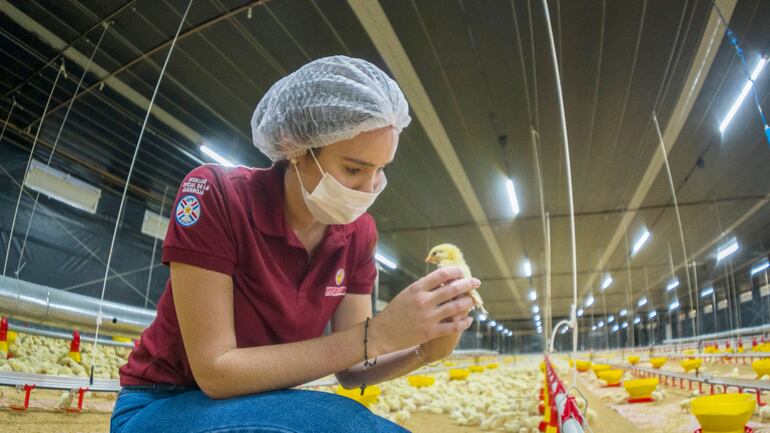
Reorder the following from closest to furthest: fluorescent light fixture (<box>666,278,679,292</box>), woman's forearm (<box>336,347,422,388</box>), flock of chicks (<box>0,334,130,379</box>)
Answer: woman's forearm (<box>336,347,422,388</box>), flock of chicks (<box>0,334,130,379</box>), fluorescent light fixture (<box>666,278,679,292</box>)

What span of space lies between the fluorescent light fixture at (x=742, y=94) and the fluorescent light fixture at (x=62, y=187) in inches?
168

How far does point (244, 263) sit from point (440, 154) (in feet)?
14.5

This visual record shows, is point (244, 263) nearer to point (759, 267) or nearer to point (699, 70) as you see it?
point (759, 267)

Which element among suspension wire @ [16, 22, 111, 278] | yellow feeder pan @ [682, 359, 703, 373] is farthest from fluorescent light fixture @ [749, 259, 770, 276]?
suspension wire @ [16, 22, 111, 278]

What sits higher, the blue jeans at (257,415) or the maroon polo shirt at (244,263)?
the maroon polo shirt at (244,263)

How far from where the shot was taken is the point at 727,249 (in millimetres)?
1572

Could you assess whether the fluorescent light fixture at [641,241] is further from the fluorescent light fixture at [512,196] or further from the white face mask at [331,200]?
the white face mask at [331,200]

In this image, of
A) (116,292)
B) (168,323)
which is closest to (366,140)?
(168,323)

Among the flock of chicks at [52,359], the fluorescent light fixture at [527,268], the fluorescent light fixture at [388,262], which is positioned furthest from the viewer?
the fluorescent light fixture at [527,268]

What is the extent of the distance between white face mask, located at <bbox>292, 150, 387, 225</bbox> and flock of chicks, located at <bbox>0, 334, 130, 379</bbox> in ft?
6.07

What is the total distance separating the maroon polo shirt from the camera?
2.12 feet

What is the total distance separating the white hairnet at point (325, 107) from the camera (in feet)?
2.71

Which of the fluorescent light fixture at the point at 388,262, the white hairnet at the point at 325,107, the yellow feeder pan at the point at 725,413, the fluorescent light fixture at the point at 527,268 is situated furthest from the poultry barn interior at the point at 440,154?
the fluorescent light fixture at the point at 527,268

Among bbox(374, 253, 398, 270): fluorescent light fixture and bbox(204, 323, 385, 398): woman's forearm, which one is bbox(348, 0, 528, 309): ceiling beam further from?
bbox(204, 323, 385, 398): woman's forearm
